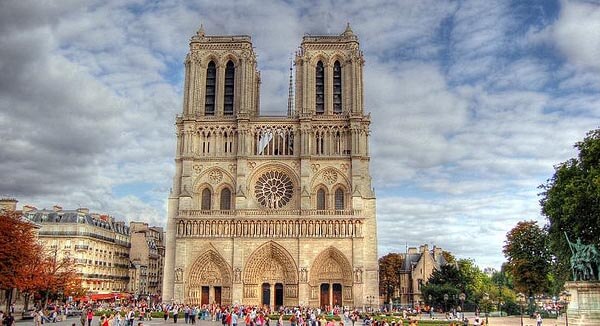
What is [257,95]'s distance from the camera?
211 ft

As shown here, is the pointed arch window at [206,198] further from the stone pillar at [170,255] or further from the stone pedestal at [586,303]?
the stone pedestal at [586,303]

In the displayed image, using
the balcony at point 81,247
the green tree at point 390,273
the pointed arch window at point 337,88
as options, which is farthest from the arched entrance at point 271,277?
the green tree at point 390,273

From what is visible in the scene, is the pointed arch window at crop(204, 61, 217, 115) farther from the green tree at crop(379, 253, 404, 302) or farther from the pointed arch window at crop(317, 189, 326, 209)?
the green tree at crop(379, 253, 404, 302)

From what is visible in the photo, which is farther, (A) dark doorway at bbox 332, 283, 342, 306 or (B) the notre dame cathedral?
(A) dark doorway at bbox 332, 283, 342, 306

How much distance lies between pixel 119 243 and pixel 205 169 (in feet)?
63.1

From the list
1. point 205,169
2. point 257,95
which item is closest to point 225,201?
point 205,169

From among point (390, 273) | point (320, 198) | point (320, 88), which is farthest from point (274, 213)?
point (390, 273)

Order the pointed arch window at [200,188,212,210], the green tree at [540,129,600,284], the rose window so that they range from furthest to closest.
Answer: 1. the pointed arch window at [200,188,212,210]
2. the rose window
3. the green tree at [540,129,600,284]

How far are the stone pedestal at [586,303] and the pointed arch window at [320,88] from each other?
3553 centimetres

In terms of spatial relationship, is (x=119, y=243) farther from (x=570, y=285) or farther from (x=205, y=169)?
(x=570, y=285)

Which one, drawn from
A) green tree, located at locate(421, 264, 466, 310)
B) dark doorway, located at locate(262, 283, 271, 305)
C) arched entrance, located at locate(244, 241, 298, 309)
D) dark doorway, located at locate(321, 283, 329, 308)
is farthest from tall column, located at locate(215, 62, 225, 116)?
green tree, located at locate(421, 264, 466, 310)

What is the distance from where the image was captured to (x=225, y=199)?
56.7m

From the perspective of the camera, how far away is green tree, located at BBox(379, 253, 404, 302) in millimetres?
75750

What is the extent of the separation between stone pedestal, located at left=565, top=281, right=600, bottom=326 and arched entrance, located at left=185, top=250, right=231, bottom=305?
33.1 meters
